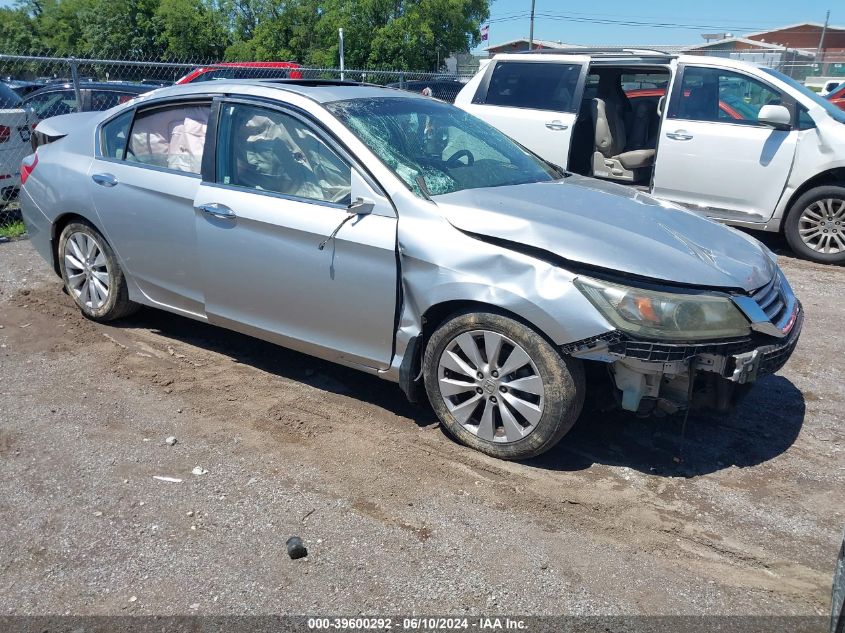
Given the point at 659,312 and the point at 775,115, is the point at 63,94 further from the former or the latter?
the point at 659,312

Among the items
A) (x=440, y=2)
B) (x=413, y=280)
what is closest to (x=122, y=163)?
(x=413, y=280)

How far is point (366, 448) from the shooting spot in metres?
3.92

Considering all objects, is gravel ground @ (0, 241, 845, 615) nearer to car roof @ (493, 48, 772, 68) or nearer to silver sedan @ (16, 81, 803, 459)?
silver sedan @ (16, 81, 803, 459)

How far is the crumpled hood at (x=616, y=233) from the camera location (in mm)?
3453

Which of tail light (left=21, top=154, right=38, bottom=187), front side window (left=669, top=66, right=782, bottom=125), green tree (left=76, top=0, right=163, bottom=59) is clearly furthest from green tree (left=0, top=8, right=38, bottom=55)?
front side window (left=669, top=66, right=782, bottom=125)

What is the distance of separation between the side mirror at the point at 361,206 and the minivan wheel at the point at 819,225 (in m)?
5.37

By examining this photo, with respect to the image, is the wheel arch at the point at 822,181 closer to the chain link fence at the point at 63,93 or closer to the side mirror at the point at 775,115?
the side mirror at the point at 775,115

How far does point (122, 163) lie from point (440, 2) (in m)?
37.2

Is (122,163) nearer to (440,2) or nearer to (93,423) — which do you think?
(93,423)

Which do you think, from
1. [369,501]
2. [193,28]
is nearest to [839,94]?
[369,501]

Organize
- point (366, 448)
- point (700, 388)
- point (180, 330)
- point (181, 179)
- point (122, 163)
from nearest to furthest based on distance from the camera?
point (700, 388), point (366, 448), point (181, 179), point (122, 163), point (180, 330)

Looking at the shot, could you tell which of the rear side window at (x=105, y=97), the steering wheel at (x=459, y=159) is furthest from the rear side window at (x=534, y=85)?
the rear side window at (x=105, y=97)

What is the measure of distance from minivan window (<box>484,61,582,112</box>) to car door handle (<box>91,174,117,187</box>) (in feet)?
16.2

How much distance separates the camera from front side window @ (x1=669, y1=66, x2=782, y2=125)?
7703 millimetres
